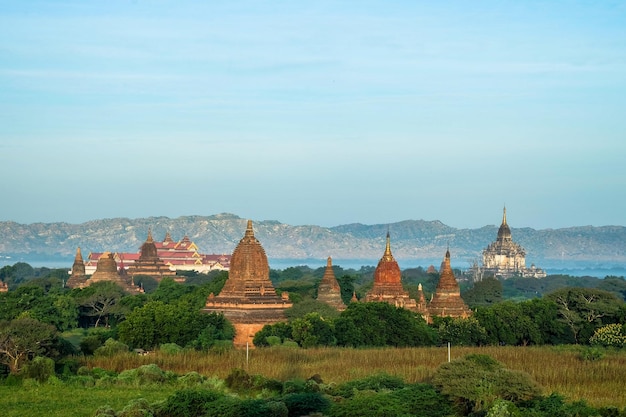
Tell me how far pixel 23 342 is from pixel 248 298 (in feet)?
76.9

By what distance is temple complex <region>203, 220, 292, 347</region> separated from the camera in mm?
74312

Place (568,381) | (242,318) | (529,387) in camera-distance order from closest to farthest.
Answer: (529,387) → (568,381) → (242,318)

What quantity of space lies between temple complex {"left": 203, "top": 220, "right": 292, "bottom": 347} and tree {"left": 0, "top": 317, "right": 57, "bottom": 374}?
18.2 metres

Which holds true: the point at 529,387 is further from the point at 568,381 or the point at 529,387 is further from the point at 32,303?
the point at 32,303

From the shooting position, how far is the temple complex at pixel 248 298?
74312mm

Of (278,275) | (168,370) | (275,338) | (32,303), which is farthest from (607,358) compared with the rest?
(278,275)

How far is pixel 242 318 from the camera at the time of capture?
74.5 m

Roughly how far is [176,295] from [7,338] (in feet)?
167

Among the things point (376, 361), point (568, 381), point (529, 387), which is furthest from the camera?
point (376, 361)

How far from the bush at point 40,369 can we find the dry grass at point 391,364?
4.20 m

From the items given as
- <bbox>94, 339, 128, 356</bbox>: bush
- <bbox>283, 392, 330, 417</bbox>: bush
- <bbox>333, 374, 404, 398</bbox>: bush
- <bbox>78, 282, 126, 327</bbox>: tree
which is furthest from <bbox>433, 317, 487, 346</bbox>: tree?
<bbox>78, 282, 126, 327</bbox>: tree

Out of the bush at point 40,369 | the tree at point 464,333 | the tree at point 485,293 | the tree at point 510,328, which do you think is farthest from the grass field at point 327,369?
the tree at point 485,293

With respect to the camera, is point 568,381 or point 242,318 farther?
point 242,318

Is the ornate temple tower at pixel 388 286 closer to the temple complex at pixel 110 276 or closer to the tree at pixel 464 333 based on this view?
the tree at pixel 464 333
